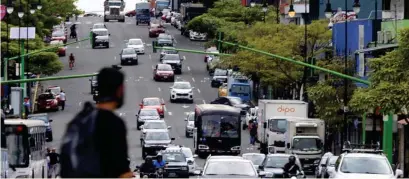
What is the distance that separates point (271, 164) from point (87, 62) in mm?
69226

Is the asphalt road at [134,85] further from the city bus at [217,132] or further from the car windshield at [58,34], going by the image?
the city bus at [217,132]

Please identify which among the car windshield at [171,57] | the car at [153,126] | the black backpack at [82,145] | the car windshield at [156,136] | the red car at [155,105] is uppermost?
the car windshield at [171,57]

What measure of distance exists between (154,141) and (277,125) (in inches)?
260

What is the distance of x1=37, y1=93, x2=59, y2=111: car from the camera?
82.6 metres

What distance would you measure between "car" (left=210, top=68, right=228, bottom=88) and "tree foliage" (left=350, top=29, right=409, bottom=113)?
50612 millimetres

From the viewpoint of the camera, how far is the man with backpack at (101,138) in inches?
441

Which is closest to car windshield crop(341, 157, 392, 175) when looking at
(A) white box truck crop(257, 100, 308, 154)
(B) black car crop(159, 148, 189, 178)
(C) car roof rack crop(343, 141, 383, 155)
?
(C) car roof rack crop(343, 141, 383, 155)

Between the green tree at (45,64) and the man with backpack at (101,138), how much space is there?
3160 inches

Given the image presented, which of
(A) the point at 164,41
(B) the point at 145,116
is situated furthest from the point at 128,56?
(B) the point at 145,116

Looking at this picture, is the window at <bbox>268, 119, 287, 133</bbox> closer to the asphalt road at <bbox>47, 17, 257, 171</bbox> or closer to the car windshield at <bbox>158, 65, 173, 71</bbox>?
the asphalt road at <bbox>47, 17, 257, 171</bbox>

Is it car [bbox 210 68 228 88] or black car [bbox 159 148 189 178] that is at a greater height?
car [bbox 210 68 228 88]

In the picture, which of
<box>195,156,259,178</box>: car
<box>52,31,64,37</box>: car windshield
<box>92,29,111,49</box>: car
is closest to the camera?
<box>195,156,259,178</box>: car

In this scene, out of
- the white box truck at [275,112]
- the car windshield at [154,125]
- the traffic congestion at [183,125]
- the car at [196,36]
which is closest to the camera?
the traffic congestion at [183,125]

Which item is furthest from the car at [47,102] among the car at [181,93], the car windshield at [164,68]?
the car windshield at [164,68]
